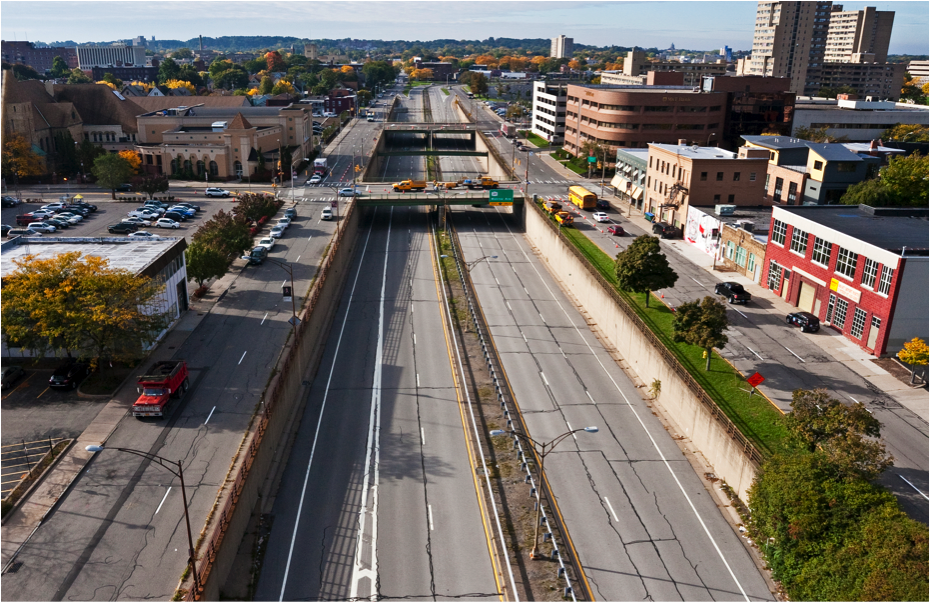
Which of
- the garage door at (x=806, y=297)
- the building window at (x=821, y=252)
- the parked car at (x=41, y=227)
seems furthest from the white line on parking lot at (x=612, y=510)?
the parked car at (x=41, y=227)

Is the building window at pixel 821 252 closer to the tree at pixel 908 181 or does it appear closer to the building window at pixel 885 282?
the building window at pixel 885 282

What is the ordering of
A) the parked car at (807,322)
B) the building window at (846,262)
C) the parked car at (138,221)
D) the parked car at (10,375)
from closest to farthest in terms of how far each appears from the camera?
the parked car at (10,375), the building window at (846,262), the parked car at (807,322), the parked car at (138,221)

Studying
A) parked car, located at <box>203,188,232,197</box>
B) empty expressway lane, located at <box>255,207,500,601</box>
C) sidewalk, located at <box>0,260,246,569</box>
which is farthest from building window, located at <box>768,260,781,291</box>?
parked car, located at <box>203,188,232,197</box>

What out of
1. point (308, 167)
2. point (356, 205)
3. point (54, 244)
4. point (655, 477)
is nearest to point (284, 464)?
point (655, 477)

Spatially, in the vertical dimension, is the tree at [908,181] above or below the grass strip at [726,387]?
above

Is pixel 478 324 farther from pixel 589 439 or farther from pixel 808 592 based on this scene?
pixel 808 592

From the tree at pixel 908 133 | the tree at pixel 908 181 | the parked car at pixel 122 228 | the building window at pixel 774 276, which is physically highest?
the tree at pixel 908 133

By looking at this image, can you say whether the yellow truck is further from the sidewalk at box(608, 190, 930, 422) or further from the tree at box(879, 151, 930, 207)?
the tree at box(879, 151, 930, 207)
